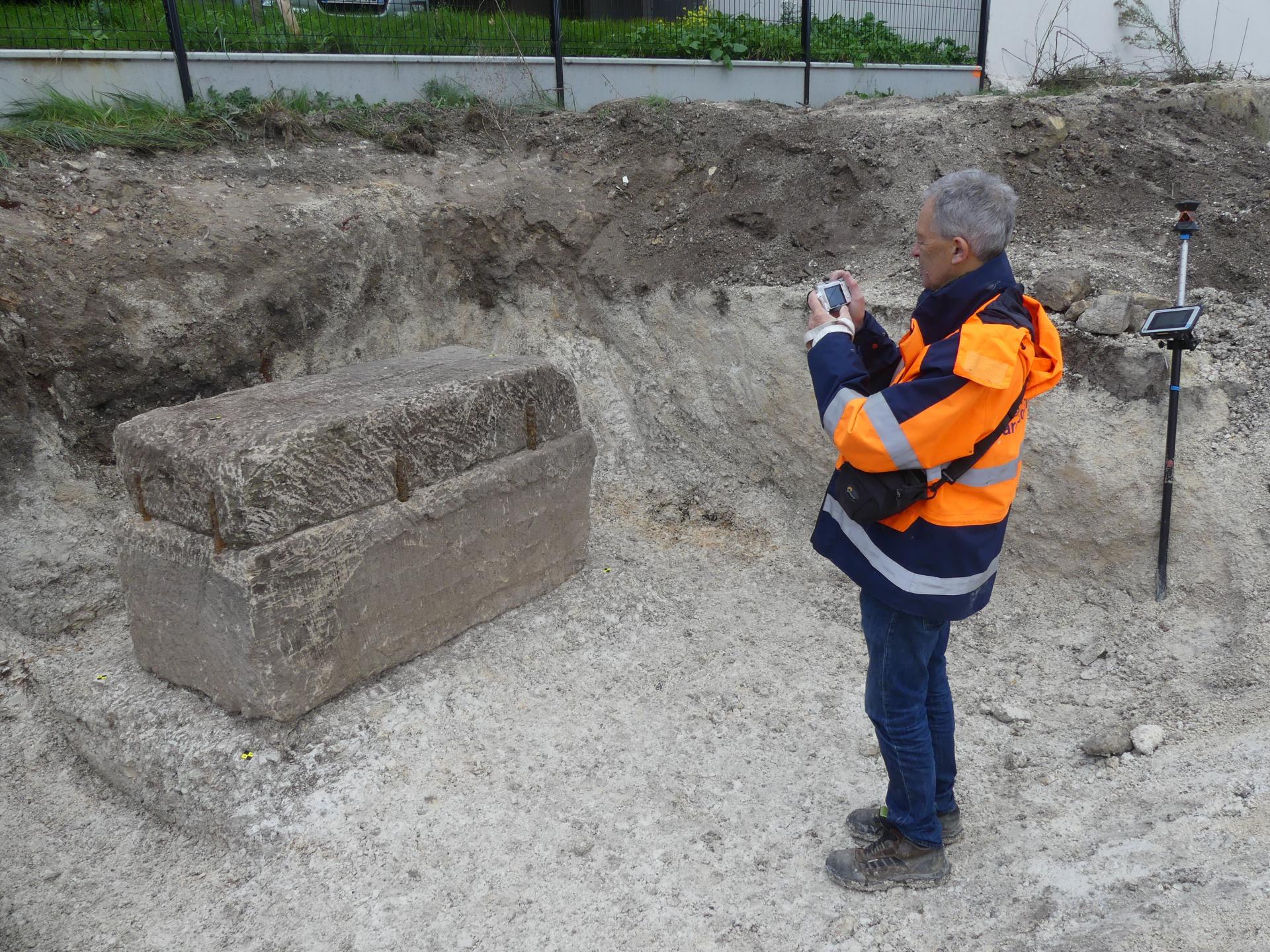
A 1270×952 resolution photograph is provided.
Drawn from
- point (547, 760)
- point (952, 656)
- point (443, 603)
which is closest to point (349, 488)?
point (443, 603)

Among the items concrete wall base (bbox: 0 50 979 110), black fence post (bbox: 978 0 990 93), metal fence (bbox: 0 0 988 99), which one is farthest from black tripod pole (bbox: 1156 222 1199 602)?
black fence post (bbox: 978 0 990 93)

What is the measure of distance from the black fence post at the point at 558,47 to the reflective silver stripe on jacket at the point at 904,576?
16.4 feet

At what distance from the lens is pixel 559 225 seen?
5.42 metres

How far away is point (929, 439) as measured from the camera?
2.04 meters

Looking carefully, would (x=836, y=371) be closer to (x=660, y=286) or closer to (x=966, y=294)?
(x=966, y=294)

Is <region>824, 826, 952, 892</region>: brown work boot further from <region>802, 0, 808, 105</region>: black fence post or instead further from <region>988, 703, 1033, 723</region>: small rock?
<region>802, 0, 808, 105</region>: black fence post

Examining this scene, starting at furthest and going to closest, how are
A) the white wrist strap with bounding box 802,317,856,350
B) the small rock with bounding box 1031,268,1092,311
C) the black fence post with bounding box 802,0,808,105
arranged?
1. the black fence post with bounding box 802,0,808,105
2. the small rock with bounding box 1031,268,1092,311
3. the white wrist strap with bounding box 802,317,856,350

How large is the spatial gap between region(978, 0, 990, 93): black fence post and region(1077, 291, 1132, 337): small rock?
16.6ft

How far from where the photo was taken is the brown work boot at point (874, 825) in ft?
9.07

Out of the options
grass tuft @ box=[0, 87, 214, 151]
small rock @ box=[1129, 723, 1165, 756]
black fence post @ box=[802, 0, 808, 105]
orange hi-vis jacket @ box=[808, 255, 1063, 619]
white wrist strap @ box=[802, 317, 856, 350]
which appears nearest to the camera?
orange hi-vis jacket @ box=[808, 255, 1063, 619]

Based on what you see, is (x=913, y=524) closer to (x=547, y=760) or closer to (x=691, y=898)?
(x=691, y=898)

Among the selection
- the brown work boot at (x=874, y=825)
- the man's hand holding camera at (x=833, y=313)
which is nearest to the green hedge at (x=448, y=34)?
the man's hand holding camera at (x=833, y=313)

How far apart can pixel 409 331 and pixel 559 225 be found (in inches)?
43.5

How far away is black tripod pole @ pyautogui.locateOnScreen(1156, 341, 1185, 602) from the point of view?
3631mm
